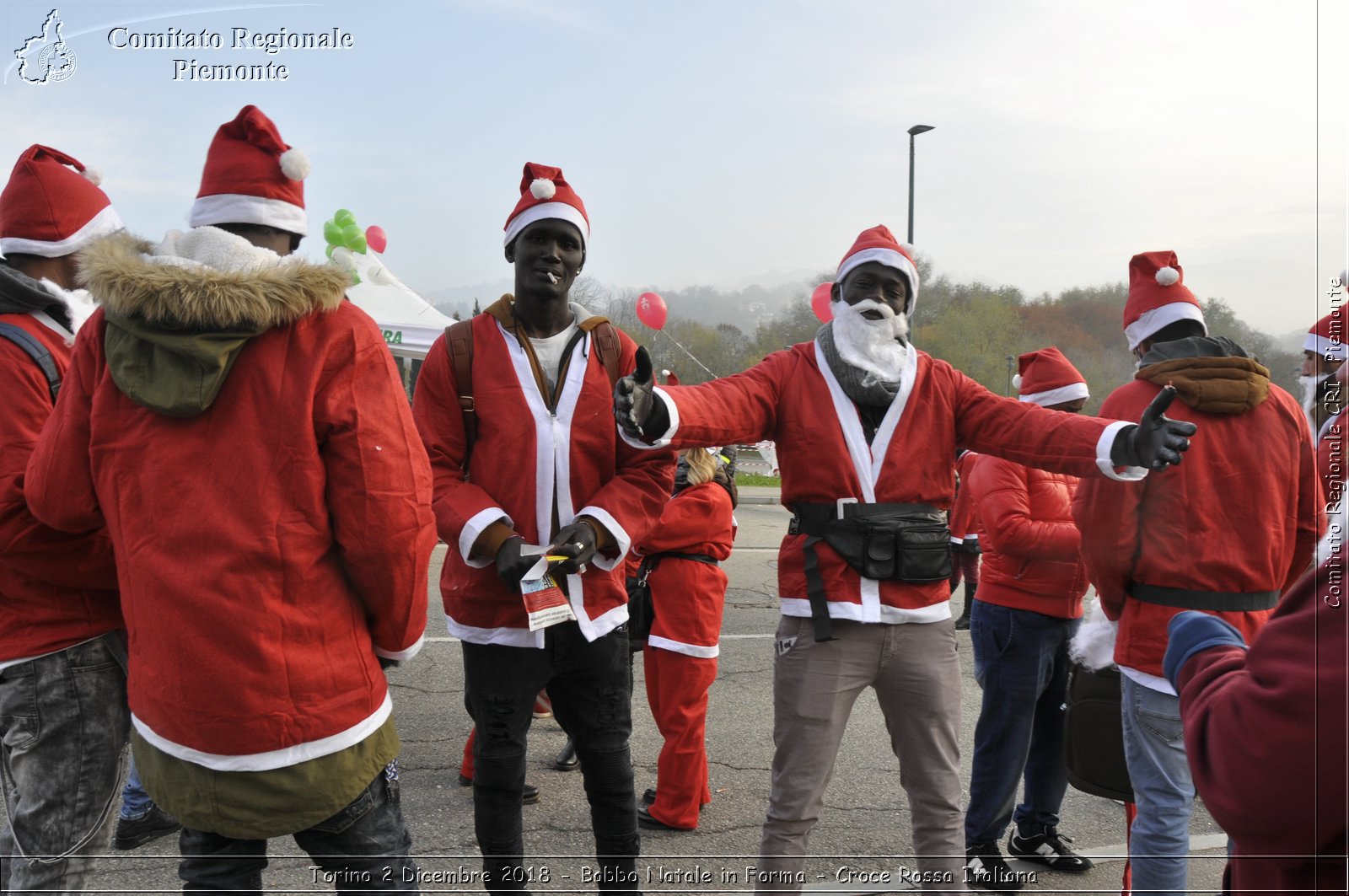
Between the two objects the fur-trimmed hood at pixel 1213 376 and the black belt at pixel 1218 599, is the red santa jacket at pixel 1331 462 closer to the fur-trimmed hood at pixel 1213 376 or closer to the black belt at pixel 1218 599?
the fur-trimmed hood at pixel 1213 376

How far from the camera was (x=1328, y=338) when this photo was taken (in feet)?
13.7

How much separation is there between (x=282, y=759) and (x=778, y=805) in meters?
1.52

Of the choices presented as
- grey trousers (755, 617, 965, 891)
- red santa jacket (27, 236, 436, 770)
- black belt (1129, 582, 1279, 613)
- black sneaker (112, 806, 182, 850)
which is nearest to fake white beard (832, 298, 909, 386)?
grey trousers (755, 617, 965, 891)

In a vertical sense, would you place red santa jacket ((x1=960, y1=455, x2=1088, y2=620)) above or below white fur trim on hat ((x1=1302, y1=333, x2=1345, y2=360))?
below

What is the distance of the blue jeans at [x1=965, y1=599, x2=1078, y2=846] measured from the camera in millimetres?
3785

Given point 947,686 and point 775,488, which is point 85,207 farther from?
point 775,488

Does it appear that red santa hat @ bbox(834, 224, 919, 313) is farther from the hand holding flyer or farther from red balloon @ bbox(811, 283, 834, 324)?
red balloon @ bbox(811, 283, 834, 324)

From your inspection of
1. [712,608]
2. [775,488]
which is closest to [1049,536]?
[712,608]

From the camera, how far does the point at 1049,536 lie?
3.86 metres

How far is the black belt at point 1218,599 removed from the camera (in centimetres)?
303

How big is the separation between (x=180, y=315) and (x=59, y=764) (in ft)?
4.37

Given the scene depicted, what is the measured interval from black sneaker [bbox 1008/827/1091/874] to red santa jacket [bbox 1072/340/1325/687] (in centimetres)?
130

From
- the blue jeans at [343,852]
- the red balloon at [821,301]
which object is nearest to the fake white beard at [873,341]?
the blue jeans at [343,852]

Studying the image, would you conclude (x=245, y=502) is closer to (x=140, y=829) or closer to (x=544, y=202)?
(x=544, y=202)
